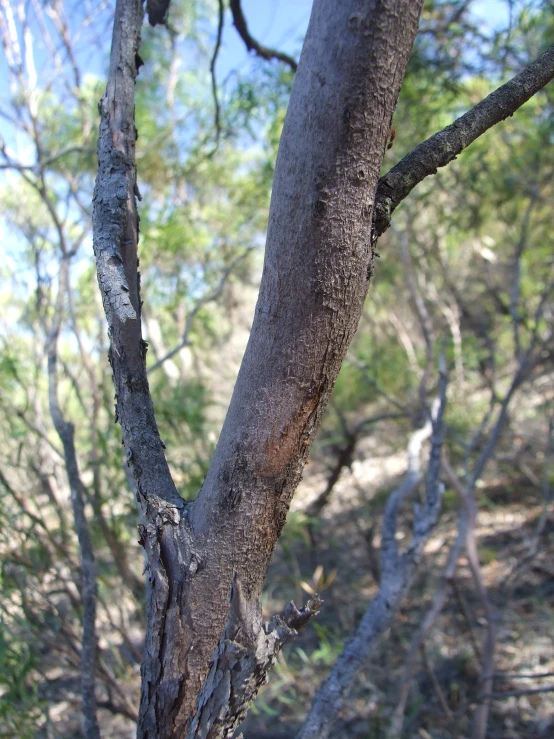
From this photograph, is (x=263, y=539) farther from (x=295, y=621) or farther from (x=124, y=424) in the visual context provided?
(x=124, y=424)

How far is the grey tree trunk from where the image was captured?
785mm

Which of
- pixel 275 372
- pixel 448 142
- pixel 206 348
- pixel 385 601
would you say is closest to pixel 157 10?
pixel 448 142

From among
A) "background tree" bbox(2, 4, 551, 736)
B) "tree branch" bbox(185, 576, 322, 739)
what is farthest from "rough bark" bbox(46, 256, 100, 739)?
"tree branch" bbox(185, 576, 322, 739)

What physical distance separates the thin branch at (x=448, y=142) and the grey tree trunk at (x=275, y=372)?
0.18 feet

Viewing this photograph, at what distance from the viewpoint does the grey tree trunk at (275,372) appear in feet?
2.57

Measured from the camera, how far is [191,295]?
5.09 m

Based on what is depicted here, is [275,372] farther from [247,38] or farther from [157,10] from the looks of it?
[247,38]

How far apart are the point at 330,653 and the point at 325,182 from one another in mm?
2512

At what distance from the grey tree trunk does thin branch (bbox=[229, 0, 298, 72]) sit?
3.22 feet

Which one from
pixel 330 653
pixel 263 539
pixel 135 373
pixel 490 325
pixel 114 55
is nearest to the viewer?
pixel 263 539

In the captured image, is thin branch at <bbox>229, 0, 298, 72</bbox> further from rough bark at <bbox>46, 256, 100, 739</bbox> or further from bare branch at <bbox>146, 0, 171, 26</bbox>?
rough bark at <bbox>46, 256, 100, 739</bbox>

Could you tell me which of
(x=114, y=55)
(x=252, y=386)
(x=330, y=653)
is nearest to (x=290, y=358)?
(x=252, y=386)

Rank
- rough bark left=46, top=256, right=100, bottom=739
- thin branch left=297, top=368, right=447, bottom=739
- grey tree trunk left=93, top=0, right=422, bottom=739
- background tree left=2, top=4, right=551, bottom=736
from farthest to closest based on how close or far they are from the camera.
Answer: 1. background tree left=2, top=4, right=551, bottom=736
2. rough bark left=46, top=256, right=100, bottom=739
3. thin branch left=297, top=368, right=447, bottom=739
4. grey tree trunk left=93, top=0, right=422, bottom=739

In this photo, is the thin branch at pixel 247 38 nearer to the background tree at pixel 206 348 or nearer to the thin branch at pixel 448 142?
the background tree at pixel 206 348
